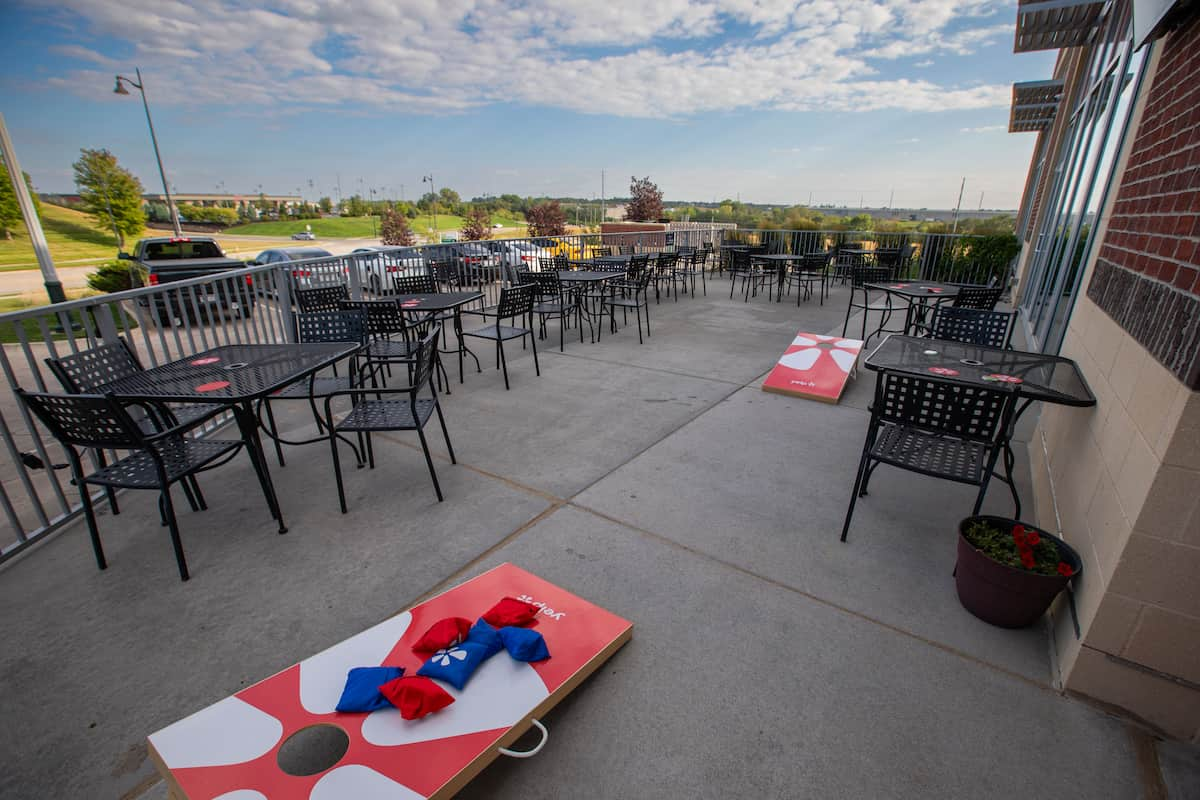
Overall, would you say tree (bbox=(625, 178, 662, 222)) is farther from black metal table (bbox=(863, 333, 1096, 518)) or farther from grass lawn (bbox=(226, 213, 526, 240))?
grass lawn (bbox=(226, 213, 526, 240))

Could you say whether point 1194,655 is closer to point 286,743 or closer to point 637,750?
point 637,750

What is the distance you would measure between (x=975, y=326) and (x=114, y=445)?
17.5 feet

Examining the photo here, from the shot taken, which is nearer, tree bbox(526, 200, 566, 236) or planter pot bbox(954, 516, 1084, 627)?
planter pot bbox(954, 516, 1084, 627)

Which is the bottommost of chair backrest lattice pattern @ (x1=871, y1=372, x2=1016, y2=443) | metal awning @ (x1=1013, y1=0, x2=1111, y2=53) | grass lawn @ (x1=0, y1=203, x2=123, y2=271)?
grass lawn @ (x1=0, y1=203, x2=123, y2=271)

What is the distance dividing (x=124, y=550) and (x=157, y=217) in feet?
295

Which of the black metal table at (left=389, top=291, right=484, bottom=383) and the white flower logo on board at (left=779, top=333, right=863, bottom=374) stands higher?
the black metal table at (left=389, top=291, right=484, bottom=383)

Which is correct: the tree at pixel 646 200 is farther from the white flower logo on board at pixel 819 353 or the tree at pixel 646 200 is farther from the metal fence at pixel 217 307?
the white flower logo on board at pixel 819 353

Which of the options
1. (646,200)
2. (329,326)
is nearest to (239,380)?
(329,326)

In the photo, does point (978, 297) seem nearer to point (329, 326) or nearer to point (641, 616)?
point (641, 616)

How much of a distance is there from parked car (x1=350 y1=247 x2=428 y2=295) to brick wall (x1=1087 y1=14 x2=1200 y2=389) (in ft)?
22.5

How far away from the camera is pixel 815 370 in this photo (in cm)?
514

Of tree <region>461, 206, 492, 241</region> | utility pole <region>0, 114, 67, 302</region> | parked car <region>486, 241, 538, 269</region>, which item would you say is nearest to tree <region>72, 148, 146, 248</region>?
tree <region>461, 206, 492, 241</region>

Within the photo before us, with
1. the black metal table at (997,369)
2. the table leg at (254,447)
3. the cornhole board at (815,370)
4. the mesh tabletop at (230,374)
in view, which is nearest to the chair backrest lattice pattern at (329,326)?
the mesh tabletop at (230,374)

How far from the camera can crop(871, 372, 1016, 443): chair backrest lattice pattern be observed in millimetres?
2461
